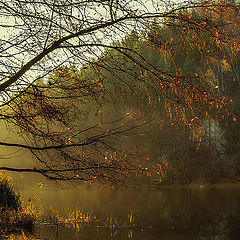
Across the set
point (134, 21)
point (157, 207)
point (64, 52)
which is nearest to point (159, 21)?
point (134, 21)

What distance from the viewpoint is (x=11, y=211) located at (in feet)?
31.6

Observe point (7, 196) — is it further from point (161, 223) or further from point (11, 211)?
point (161, 223)

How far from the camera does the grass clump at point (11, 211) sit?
9547mm

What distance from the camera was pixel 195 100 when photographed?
4219 mm

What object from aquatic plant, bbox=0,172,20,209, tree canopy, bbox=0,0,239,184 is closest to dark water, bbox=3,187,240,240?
aquatic plant, bbox=0,172,20,209

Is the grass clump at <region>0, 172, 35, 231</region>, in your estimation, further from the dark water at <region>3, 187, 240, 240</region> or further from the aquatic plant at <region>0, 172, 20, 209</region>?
the dark water at <region>3, 187, 240, 240</region>

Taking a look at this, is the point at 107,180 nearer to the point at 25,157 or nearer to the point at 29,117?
the point at 29,117

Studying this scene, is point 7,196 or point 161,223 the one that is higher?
point 7,196

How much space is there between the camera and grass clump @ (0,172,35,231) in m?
9.55

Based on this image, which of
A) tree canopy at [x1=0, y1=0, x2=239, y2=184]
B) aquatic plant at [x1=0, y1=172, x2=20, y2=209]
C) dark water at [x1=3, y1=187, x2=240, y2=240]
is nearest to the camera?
tree canopy at [x1=0, y1=0, x2=239, y2=184]

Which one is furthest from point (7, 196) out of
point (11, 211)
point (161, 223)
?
point (161, 223)

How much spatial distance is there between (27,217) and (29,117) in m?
6.19

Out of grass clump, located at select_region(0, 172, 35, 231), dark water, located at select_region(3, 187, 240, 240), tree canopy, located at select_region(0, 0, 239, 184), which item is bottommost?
dark water, located at select_region(3, 187, 240, 240)

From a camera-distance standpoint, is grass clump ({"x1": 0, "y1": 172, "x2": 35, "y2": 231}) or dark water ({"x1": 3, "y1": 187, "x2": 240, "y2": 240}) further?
dark water ({"x1": 3, "y1": 187, "x2": 240, "y2": 240})
